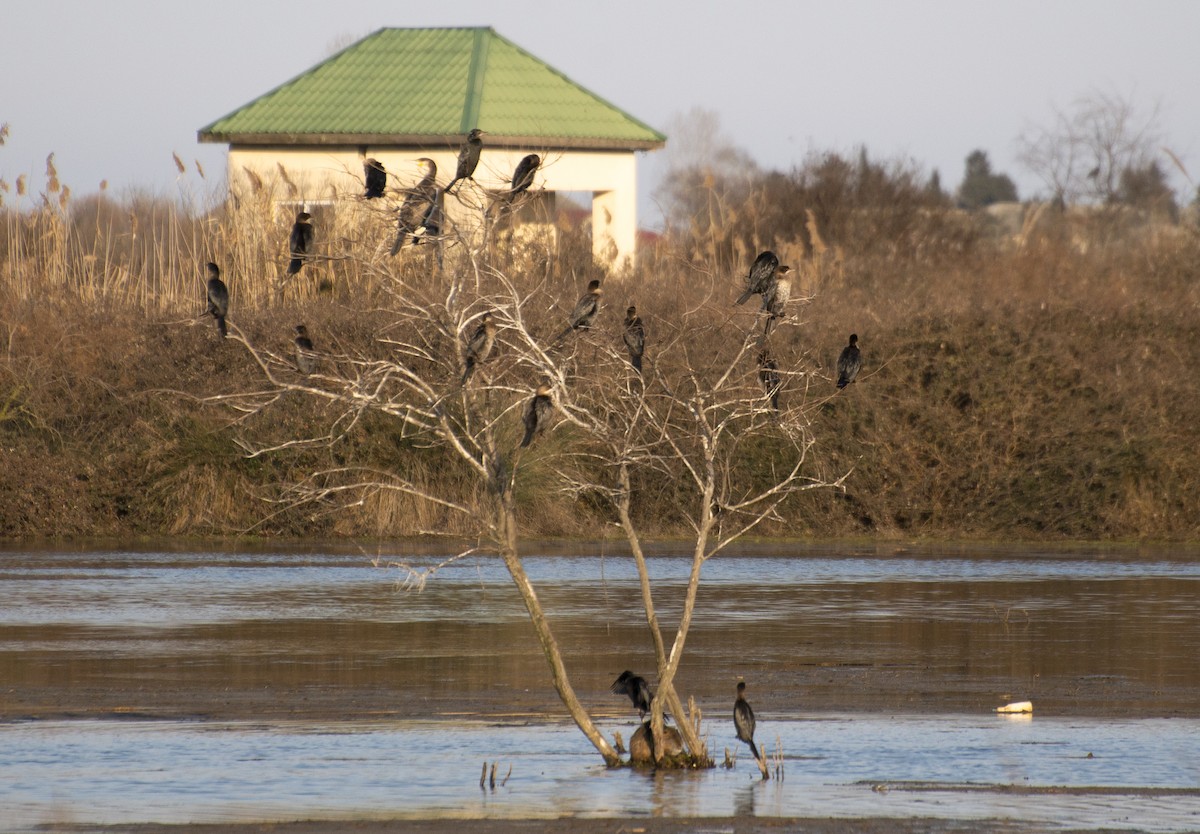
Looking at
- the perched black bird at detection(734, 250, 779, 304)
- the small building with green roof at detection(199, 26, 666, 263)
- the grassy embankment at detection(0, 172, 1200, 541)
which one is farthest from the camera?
the small building with green roof at detection(199, 26, 666, 263)

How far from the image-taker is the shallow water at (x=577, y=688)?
28.3 feet

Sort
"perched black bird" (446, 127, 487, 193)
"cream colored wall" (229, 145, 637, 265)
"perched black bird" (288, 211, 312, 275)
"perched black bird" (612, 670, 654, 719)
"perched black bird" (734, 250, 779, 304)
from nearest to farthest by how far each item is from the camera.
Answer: "perched black bird" (612, 670, 654, 719), "perched black bird" (446, 127, 487, 193), "perched black bird" (734, 250, 779, 304), "perched black bird" (288, 211, 312, 275), "cream colored wall" (229, 145, 637, 265)

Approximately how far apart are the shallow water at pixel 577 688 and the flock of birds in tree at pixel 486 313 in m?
1.20

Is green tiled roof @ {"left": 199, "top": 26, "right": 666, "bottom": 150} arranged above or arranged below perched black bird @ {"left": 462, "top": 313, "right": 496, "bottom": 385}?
above

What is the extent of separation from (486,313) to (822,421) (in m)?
13.6

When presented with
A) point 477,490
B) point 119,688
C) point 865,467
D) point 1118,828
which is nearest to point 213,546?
point 477,490

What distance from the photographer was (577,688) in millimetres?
11602

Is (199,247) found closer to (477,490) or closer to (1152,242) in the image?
(477,490)

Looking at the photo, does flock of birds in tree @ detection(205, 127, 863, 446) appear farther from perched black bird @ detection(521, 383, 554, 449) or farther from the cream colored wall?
the cream colored wall

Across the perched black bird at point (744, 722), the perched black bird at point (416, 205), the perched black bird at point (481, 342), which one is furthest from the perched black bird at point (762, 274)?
the perched black bird at point (744, 722)

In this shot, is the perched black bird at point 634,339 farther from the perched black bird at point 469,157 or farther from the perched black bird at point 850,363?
the perched black bird at point 850,363

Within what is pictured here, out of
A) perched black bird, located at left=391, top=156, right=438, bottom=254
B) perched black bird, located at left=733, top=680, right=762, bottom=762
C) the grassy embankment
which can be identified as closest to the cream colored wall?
the grassy embankment

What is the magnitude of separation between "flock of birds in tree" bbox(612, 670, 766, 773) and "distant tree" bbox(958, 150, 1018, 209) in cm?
12613

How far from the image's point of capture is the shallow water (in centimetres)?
862
